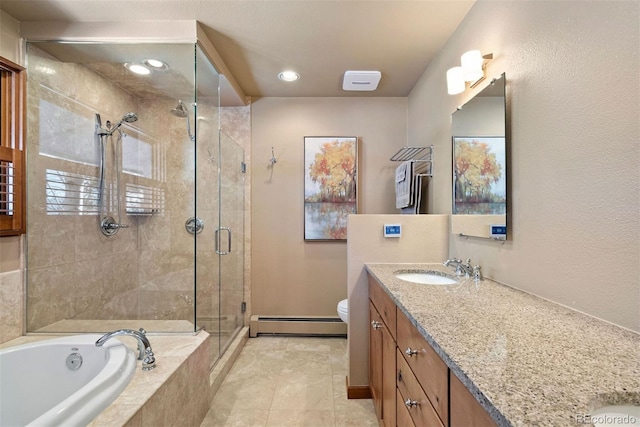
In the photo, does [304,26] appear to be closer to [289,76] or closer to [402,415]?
[289,76]

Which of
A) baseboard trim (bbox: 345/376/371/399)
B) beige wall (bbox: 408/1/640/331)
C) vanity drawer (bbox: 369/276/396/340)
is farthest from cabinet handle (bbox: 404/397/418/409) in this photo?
baseboard trim (bbox: 345/376/371/399)

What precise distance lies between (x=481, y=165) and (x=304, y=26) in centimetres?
137

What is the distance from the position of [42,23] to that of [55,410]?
2174 millimetres

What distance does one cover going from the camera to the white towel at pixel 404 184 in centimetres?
230

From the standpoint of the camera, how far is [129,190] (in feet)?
7.84

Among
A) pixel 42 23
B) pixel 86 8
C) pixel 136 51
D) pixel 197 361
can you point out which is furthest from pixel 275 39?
pixel 197 361

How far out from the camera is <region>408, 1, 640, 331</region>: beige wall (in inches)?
31.4

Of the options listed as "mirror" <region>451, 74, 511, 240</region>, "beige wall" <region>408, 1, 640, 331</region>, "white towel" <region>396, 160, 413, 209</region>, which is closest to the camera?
"beige wall" <region>408, 1, 640, 331</region>

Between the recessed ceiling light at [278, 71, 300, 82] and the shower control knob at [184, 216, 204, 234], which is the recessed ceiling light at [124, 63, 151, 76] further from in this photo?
the shower control knob at [184, 216, 204, 234]

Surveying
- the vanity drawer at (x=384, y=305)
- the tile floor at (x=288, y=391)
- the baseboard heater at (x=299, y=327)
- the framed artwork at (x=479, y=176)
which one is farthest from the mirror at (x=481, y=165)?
the baseboard heater at (x=299, y=327)

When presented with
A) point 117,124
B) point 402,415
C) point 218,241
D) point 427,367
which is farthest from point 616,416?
point 117,124

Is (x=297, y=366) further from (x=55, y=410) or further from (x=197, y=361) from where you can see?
(x=55, y=410)

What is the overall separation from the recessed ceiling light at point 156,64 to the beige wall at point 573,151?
207cm

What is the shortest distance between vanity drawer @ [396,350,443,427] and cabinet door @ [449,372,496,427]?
11 centimetres
